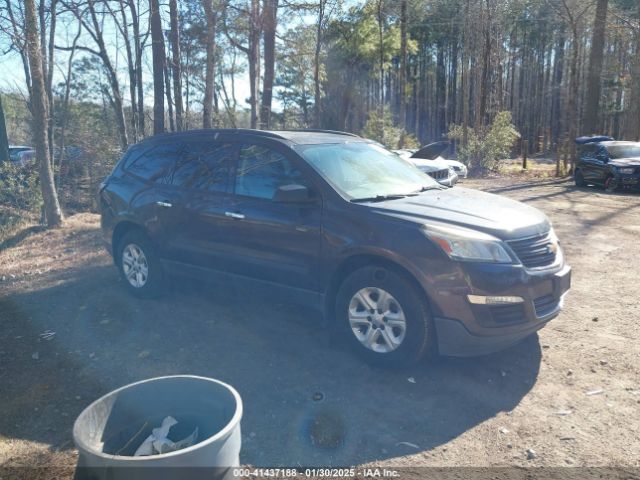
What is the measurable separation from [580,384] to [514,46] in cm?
4511

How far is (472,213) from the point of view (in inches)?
175

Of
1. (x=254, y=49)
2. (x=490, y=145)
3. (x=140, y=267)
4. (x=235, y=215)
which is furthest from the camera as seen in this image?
(x=490, y=145)

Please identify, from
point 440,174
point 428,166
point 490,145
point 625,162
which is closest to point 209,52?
point 428,166

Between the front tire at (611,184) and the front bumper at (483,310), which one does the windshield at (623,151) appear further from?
the front bumper at (483,310)

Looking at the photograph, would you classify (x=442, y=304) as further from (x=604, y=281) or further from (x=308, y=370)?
(x=604, y=281)

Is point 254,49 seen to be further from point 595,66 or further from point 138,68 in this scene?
point 595,66

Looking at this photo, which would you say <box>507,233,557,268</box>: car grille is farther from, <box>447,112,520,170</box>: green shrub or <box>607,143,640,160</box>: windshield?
<box>447,112,520,170</box>: green shrub

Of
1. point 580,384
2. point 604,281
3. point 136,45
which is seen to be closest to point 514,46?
Answer: point 136,45

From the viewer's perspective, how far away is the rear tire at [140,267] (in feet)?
20.0

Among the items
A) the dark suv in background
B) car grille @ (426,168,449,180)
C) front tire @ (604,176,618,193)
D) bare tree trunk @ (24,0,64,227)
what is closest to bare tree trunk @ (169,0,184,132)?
bare tree trunk @ (24,0,64,227)

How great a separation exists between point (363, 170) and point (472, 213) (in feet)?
4.11

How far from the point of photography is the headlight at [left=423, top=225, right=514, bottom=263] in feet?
13.2

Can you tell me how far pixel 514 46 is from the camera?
4375 centimetres

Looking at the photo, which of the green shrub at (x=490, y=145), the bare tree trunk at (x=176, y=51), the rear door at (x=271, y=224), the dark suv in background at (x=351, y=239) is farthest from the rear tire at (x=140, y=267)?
the green shrub at (x=490, y=145)
